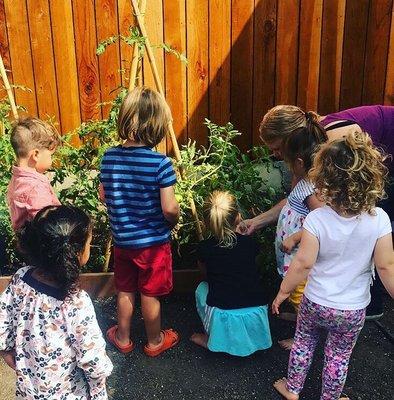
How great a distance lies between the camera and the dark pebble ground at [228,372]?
298 cm

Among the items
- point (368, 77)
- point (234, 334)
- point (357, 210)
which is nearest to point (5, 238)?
point (234, 334)

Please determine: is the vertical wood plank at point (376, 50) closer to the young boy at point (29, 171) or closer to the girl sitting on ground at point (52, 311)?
the young boy at point (29, 171)

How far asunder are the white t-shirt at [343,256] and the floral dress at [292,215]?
45cm

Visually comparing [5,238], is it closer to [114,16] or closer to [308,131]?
[114,16]

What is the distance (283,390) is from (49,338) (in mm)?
1429

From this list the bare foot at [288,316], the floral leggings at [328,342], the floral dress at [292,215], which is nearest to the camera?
the floral leggings at [328,342]

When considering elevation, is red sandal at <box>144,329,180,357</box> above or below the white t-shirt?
below

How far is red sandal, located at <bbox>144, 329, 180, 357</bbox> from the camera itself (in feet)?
10.7

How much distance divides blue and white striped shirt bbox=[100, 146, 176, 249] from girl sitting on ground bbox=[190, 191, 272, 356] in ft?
0.99

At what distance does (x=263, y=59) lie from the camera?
4.64 meters

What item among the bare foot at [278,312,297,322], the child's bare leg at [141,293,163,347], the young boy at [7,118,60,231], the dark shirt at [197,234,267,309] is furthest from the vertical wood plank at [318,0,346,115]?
the young boy at [7,118,60,231]

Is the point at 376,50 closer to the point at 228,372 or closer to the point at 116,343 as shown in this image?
the point at 228,372

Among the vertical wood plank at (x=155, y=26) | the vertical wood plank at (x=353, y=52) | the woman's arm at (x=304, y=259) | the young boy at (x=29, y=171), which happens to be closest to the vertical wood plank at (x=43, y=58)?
the vertical wood plank at (x=155, y=26)

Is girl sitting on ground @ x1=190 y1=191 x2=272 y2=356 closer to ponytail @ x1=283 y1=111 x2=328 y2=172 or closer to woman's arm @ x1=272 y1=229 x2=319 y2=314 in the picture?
ponytail @ x1=283 y1=111 x2=328 y2=172
